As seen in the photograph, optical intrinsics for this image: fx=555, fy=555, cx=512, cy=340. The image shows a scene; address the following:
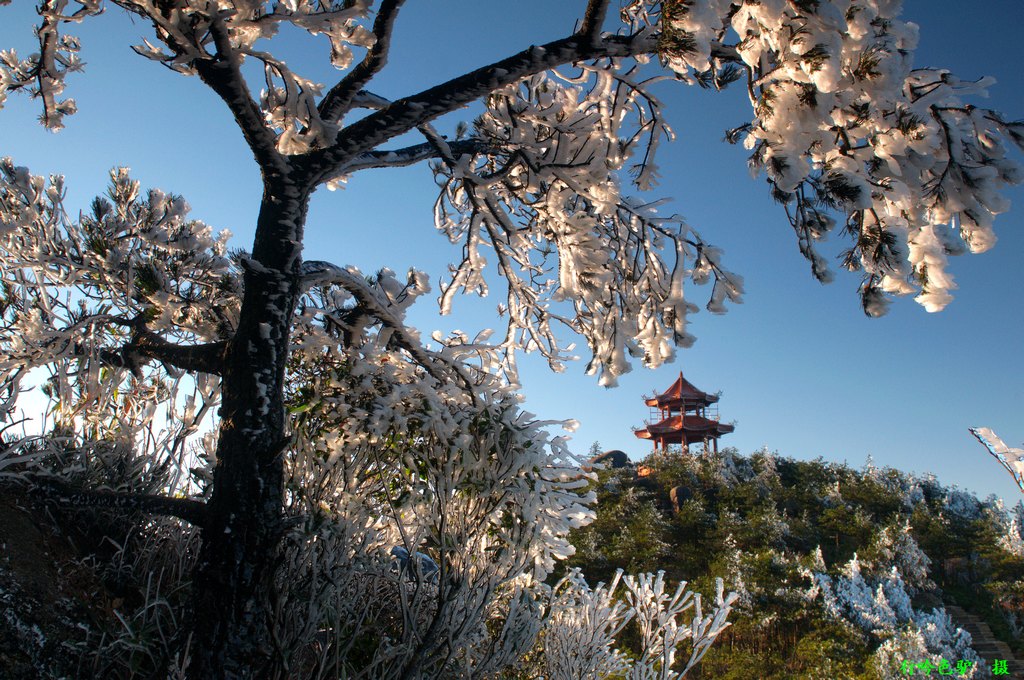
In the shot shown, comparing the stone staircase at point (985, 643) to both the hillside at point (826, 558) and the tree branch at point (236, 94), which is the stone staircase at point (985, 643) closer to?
the hillside at point (826, 558)

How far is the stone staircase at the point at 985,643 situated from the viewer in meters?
14.1

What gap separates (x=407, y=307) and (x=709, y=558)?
1815 centimetres

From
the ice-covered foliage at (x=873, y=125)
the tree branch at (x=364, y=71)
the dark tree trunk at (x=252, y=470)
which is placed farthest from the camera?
the tree branch at (x=364, y=71)

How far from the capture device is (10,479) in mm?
3062

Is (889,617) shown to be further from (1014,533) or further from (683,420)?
(683,420)

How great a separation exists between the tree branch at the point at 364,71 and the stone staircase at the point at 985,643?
762 inches

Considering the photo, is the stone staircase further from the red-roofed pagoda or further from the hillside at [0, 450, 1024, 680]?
the red-roofed pagoda

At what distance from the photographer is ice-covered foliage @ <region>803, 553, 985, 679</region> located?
1284 centimetres

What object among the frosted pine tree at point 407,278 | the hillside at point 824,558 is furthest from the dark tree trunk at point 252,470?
the hillside at point 824,558

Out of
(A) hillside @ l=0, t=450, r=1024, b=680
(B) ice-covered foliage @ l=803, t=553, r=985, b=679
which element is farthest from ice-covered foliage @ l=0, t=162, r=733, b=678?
(B) ice-covered foliage @ l=803, t=553, r=985, b=679

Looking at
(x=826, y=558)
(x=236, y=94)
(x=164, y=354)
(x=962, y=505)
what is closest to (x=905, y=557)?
(x=826, y=558)

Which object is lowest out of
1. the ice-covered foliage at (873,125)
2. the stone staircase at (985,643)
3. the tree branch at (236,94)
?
the stone staircase at (985,643)

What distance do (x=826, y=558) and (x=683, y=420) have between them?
15.7 m

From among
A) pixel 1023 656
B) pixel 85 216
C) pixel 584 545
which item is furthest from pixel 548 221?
pixel 1023 656
